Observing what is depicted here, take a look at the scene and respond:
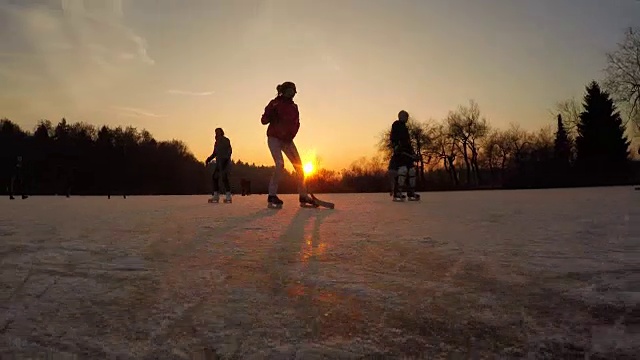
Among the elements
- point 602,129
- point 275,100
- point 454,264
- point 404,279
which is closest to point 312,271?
point 404,279

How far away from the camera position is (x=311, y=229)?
489cm

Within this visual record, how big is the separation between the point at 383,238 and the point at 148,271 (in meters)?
2.11

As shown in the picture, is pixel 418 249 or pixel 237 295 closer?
pixel 237 295

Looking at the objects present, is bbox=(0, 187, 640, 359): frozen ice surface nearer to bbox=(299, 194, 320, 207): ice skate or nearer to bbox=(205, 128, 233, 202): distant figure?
bbox=(299, 194, 320, 207): ice skate

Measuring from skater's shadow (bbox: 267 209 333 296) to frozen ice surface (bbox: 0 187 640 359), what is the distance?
0.05ft

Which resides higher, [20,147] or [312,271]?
[20,147]

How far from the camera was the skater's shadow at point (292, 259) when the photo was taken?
97.7 inches

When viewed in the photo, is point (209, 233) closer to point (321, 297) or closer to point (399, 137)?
point (321, 297)

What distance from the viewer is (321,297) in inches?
88.4

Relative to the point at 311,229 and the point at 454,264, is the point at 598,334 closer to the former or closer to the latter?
the point at 454,264

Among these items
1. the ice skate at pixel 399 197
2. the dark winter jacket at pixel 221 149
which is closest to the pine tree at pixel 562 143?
the ice skate at pixel 399 197

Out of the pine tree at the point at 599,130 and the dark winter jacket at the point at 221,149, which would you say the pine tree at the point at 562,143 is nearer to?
the pine tree at the point at 599,130

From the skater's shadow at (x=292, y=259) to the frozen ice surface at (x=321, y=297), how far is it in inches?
0.6

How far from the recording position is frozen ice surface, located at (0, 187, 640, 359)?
5.48ft
